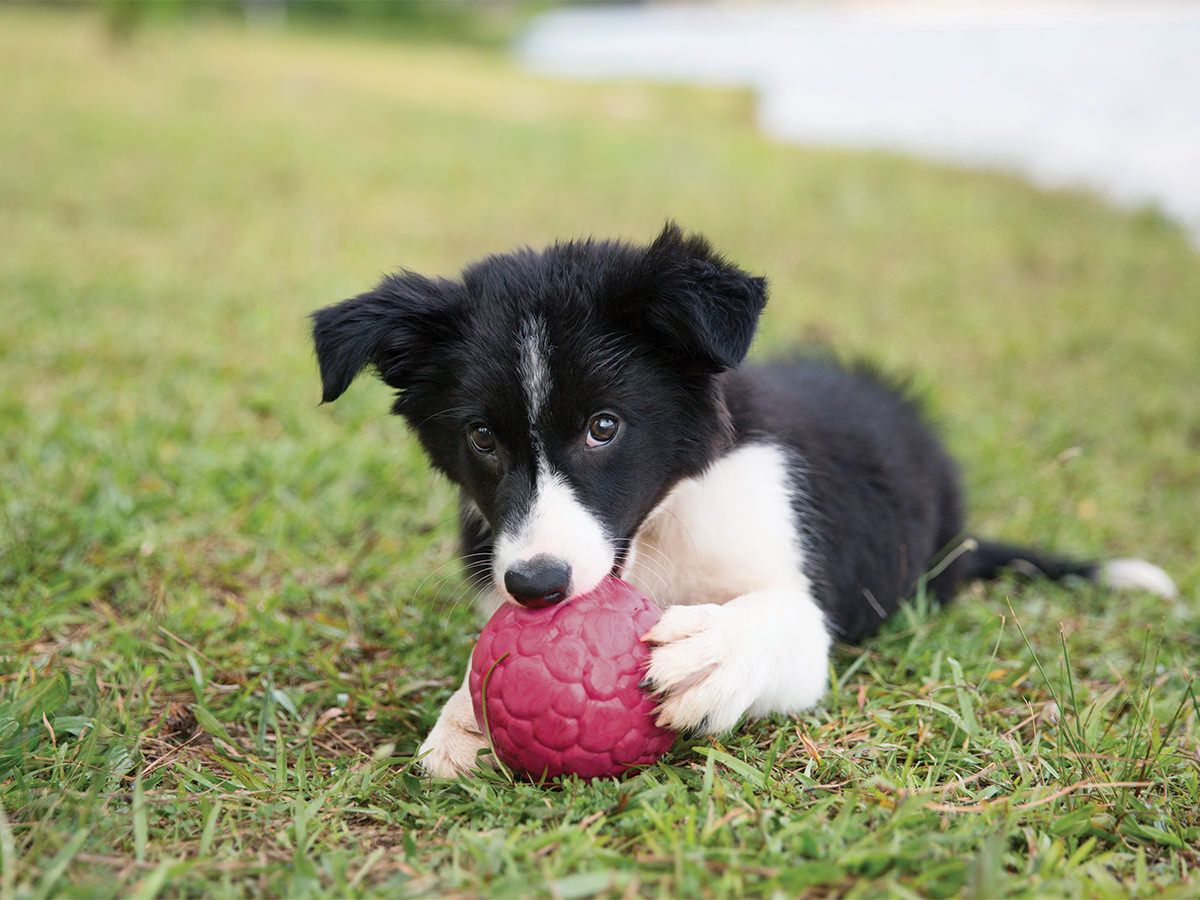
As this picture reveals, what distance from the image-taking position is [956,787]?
2.48 metres

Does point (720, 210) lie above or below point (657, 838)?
above

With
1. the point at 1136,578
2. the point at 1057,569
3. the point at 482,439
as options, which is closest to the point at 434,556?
the point at 482,439

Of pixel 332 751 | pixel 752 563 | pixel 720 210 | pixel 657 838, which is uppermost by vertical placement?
pixel 720 210

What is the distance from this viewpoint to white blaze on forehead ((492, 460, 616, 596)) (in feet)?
8.16

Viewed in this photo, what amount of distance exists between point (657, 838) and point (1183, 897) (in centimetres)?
95

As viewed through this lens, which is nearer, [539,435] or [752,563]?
[539,435]

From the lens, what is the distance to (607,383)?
2.73 metres

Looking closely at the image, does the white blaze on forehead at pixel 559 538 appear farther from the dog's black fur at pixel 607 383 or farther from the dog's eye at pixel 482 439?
the dog's eye at pixel 482 439

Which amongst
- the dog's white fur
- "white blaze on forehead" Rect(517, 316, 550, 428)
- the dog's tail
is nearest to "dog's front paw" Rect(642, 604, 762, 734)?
the dog's white fur

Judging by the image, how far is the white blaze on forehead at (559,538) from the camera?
2488 millimetres

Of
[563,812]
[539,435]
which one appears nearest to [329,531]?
[539,435]

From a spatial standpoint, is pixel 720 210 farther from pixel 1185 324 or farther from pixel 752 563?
pixel 752 563

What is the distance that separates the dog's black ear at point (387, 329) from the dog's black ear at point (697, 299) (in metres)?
0.49

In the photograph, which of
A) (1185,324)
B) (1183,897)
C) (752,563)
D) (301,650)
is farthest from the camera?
(1185,324)
